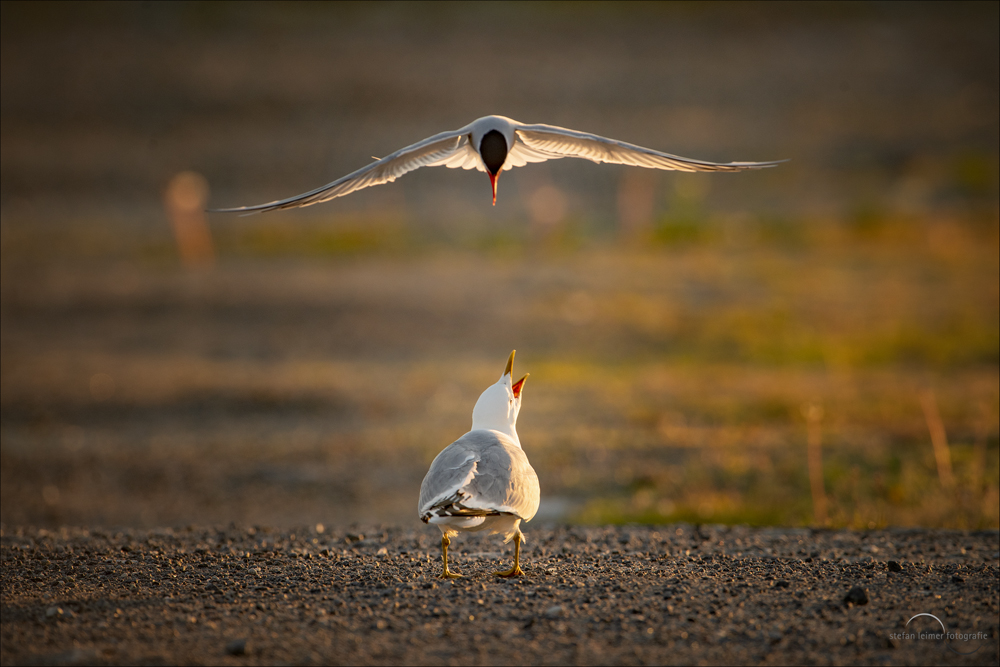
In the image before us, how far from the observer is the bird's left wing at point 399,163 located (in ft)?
18.5

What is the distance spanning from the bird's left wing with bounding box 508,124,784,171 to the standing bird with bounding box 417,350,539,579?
6.47 feet

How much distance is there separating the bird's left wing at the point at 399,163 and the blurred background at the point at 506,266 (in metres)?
3.36

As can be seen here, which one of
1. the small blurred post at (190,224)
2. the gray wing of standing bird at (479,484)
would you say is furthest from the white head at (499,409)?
the small blurred post at (190,224)

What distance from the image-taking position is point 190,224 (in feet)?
72.6

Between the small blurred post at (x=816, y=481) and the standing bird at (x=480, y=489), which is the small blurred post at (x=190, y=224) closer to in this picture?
the small blurred post at (x=816, y=481)

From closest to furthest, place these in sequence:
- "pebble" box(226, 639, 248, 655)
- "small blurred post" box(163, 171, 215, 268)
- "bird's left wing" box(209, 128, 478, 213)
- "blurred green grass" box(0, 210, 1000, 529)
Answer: "pebble" box(226, 639, 248, 655)
"bird's left wing" box(209, 128, 478, 213)
"blurred green grass" box(0, 210, 1000, 529)
"small blurred post" box(163, 171, 215, 268)

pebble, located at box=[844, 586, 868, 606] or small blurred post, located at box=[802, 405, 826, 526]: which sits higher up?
small blurred post, located at box=[802, 405, 826, 526]

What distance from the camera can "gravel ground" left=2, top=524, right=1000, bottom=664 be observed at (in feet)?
12.5

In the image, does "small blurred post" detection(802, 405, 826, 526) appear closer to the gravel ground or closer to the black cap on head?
the gravel ground

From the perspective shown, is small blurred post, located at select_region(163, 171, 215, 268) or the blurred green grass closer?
the blurred green grass

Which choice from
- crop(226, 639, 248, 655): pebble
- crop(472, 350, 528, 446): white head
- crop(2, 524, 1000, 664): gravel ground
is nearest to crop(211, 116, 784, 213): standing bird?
crop(472, 350, 528, 446): white head

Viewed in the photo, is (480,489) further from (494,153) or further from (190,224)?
(190,224)

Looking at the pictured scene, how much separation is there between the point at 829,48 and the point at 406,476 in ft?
107

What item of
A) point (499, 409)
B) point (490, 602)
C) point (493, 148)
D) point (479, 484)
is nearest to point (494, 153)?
point (493, 148)
